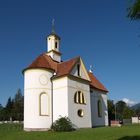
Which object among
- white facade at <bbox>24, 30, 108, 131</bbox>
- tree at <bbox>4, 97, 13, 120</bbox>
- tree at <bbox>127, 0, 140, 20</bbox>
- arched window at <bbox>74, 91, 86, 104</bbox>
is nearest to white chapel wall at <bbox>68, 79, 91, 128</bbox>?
white facade at <bbox>24, 30, 108, 131</bbox>

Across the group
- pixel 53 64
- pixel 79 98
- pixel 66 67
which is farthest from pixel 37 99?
pixel 53 64

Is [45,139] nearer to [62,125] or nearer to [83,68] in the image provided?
[62,125]

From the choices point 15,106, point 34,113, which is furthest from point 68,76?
point 15,106

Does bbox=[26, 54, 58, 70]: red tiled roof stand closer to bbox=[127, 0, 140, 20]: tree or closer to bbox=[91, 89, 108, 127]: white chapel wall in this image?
bbox=[91, 89, 108, 127]: white chapel wall

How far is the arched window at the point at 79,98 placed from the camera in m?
35.2

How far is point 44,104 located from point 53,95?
190cm

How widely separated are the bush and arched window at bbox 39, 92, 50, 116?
244 centimetres

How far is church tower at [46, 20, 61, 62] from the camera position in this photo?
41.6m

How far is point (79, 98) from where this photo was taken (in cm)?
3600

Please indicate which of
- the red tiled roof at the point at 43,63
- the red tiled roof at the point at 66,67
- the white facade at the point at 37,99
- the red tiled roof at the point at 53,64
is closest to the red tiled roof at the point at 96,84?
the red tiled roof at the point at 66,67

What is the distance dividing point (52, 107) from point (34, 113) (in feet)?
9.01

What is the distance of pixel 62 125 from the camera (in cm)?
3114

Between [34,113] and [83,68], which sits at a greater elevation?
[83,68]

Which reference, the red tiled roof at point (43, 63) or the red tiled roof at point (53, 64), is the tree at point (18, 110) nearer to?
the red tiled roof at point (43, 63)
